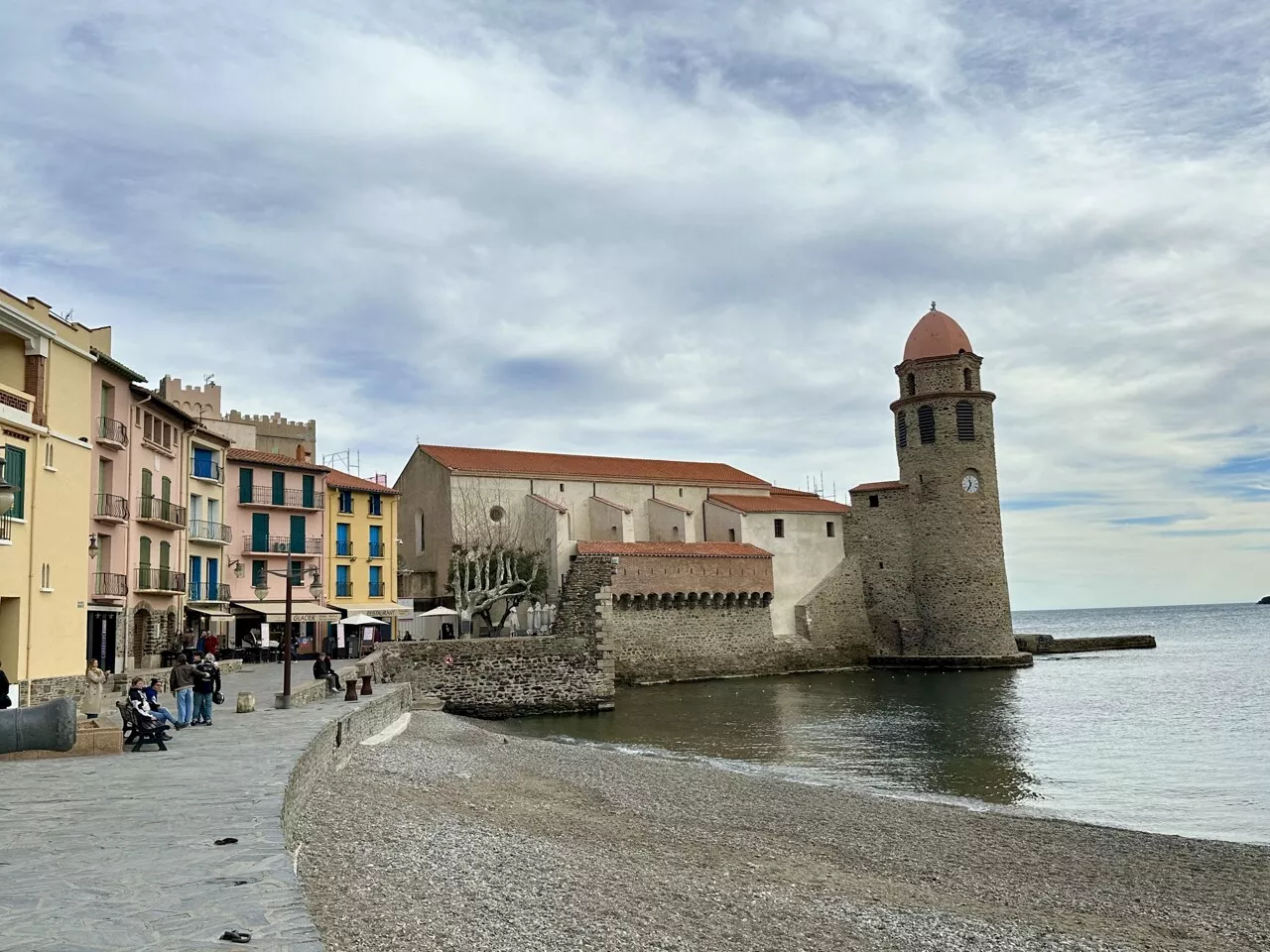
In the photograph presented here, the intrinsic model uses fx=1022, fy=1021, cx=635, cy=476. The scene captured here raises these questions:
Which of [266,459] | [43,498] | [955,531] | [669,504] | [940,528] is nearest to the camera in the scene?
[43,498]

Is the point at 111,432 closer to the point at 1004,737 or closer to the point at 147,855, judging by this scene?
the point at 147,855

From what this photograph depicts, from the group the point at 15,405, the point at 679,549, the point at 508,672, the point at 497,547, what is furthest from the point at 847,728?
the point at 497,547

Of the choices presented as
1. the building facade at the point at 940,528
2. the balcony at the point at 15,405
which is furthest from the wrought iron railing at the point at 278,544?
the building facade at the point at 940,528

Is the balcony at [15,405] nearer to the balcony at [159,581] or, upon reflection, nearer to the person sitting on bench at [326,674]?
the person sitting on bench at [326,674]

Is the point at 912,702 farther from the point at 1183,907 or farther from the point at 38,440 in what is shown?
the point at 38,440

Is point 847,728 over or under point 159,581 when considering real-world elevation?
under

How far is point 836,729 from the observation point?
2858 cm

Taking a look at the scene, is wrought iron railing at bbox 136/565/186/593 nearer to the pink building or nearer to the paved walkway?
the pink building

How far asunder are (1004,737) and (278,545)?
26605mm

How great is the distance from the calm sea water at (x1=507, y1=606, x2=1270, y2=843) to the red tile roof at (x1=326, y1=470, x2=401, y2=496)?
546 inches

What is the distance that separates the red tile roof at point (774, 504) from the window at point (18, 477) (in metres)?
38.3

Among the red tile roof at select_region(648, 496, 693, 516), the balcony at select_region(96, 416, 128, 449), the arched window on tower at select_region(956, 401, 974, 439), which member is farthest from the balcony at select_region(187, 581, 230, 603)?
the arched window on tower at select_region(956, 401, 974, 439)

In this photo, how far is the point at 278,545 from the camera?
38969mm

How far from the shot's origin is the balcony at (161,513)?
91.5 ft
